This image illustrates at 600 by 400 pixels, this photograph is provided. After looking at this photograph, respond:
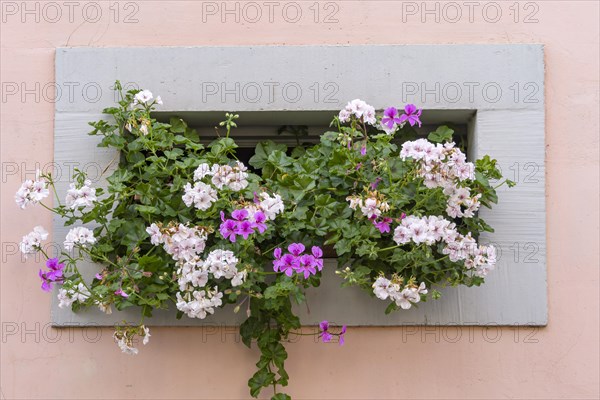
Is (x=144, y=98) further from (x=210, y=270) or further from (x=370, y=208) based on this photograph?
(x=370, y=208)

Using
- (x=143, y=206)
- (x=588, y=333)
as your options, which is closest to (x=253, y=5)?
(x=143, y=206)

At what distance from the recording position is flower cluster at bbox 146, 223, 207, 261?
2896 mm

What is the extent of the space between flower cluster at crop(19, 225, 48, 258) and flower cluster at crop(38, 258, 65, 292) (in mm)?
67

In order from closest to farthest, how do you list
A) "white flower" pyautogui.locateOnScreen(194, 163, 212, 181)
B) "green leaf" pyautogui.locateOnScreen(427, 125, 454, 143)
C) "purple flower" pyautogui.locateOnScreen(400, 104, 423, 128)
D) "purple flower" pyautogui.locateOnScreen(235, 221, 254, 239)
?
"purple flower" pyautogui.locateOnScreen(235, 221, 254, 239), "white flower" pyautogui.locateOnScreen(194, 163, 212, 181), "purple flower" pyautogui.locateOnScreen(400, 104, 423, 128), "green leaf" pyautogui.locateOnScreen(427, 125, 454, 143)

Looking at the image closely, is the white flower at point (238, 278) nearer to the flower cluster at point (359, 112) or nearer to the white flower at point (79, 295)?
the white flower at point (79, 295)

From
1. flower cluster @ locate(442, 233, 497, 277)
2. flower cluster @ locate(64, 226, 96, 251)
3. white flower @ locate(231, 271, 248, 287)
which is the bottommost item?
white flower @ locate(231, 271, 248, 287)

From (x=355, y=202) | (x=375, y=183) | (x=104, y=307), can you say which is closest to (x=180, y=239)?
(x=104, y=307)

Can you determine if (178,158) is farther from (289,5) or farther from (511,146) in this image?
(511,146)

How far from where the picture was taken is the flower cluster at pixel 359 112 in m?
3.03

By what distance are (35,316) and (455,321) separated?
1565 mm

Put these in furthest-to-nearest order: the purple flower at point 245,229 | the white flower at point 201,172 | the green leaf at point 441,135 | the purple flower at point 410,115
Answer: the green leaf at point 441,135 → the purple flower at point 410,115 → the white flower at point 201,172 → the purple flower at point 245,229

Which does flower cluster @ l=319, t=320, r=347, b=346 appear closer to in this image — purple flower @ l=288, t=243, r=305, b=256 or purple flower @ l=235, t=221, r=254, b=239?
purple flower @ l=288, t=243, r=305, b=256

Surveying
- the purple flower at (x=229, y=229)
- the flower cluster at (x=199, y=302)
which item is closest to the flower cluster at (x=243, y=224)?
the purple flower at (x=229, y=229)

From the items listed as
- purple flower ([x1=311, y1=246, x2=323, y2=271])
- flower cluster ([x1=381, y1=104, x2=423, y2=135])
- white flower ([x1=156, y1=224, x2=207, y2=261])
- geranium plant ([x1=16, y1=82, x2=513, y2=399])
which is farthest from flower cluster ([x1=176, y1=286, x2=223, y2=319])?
flower cluster ([x1=381, y1=104, x2=423, y2=135])
